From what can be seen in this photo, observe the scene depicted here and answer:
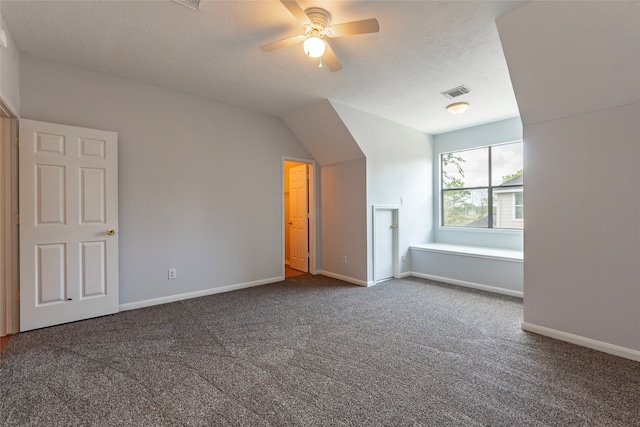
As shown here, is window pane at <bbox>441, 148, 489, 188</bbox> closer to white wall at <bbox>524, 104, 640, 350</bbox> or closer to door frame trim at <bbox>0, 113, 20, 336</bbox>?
white wall at <bbox>524, 104, 640, 350</bbox>

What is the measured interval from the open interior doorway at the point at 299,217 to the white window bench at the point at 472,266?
6.30 ft

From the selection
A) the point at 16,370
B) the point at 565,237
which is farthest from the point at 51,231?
the point at 565,237

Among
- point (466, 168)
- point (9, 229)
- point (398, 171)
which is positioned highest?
point (466, 168)

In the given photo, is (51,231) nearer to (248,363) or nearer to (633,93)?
(248,363)

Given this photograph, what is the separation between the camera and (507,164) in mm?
4832

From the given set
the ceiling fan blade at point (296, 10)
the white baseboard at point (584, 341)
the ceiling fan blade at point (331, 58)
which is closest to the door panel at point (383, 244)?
the white baseboard at point (584, 341)

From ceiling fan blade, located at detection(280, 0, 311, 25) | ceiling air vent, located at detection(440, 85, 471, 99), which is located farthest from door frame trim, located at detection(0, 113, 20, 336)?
ceiling air vent, located at detection(440, 85, 471, 99)

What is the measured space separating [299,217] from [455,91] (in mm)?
3261

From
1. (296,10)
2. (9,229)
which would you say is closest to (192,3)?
(296,10)

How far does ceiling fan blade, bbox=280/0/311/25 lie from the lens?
6.08ft

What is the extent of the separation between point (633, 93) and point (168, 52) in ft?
13.2

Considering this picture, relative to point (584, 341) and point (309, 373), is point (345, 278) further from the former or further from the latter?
point (584, 341)

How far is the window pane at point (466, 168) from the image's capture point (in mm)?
5113

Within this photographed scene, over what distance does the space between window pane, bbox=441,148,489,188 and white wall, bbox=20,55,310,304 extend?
128 inches
